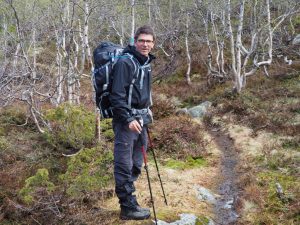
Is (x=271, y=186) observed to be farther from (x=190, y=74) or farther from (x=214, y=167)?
(x=190, y=74)

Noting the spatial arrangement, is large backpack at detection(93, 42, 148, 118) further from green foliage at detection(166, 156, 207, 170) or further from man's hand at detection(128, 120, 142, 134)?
green foliage at detection(166, 156, 207, 170)

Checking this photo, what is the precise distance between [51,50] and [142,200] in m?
22.9

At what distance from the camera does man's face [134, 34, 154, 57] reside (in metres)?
4.46

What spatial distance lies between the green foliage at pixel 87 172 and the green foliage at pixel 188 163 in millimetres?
2208

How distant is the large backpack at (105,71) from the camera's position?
14.3ft

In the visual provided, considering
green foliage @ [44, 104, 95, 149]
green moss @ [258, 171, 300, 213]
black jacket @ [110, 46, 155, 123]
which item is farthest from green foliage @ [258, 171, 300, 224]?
green foliage @ [44, 104, 95, 149]

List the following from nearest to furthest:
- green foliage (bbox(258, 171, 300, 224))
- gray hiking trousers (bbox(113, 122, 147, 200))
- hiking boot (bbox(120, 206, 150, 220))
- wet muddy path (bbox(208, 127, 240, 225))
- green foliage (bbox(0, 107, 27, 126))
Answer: gray hiking trousers (bbox(113, 122, 147, 200)) → hiking boot (bbox(120, 206, 150, 220)) → green foliage (bbox(258, 171, 300, 224)) → wet muddy path (bbox(208, 127, 240, 225)) → green foliage (bbox(0, 107, 27, 126))

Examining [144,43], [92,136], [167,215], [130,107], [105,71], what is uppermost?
[144,43]

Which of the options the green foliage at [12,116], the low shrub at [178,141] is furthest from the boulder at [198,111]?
the green foliage at [12,116]

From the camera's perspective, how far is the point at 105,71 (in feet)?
14.3

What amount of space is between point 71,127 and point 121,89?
350 cm

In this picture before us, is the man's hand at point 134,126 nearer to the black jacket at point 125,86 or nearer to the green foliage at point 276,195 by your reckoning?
the black jacket at point 125,86

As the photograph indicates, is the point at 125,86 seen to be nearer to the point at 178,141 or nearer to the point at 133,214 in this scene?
the point at 133,214

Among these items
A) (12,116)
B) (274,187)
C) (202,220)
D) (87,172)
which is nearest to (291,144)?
(274,187)
